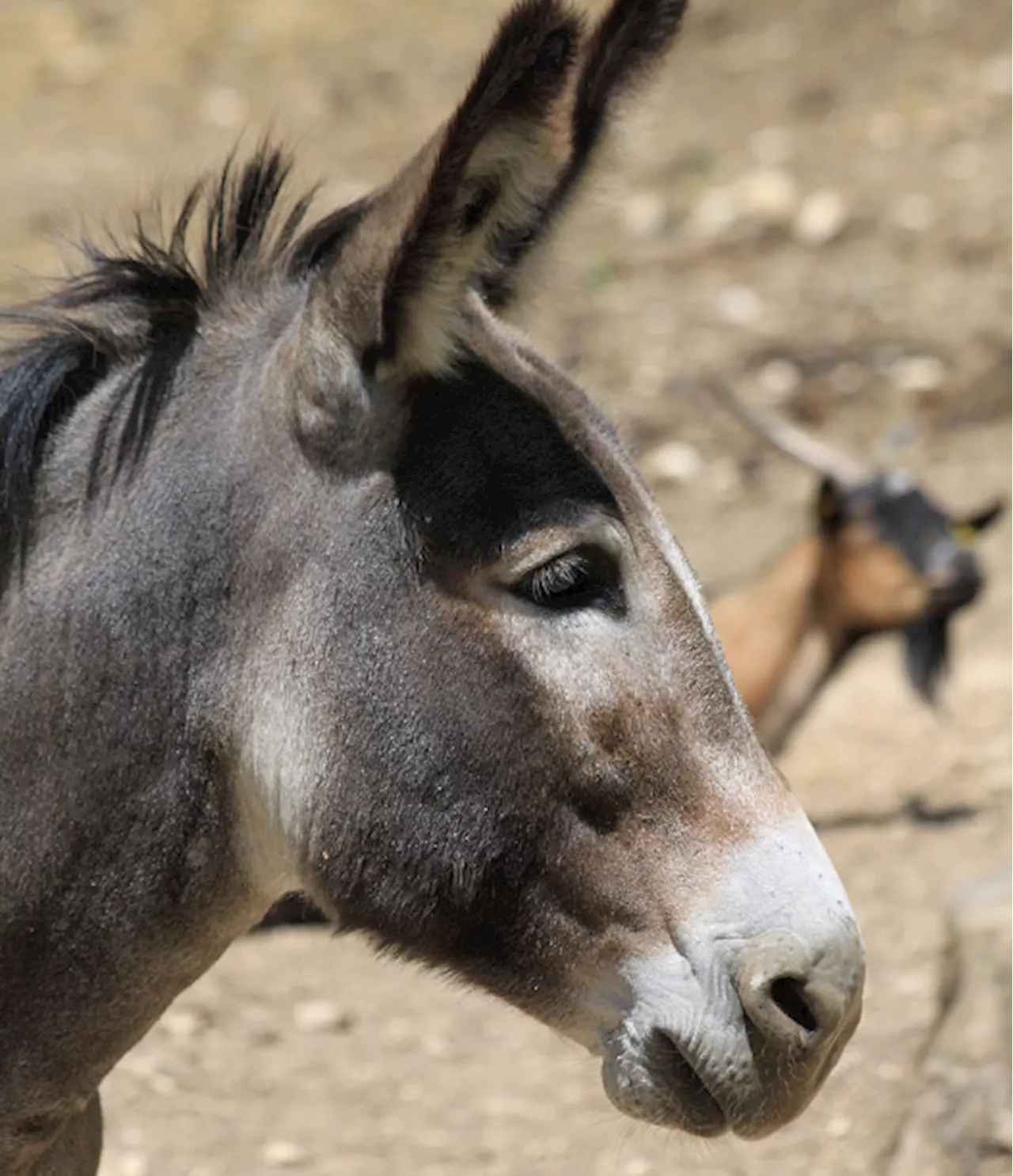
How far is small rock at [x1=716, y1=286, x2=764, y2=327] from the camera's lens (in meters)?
9.80

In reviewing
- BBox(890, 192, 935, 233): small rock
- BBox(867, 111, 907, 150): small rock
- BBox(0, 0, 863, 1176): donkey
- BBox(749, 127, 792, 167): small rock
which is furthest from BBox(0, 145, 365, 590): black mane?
BBox(867, 111, 907, 150): small rock

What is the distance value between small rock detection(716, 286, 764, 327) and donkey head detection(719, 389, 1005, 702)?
1.71 meters

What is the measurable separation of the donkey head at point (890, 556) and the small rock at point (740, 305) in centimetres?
171

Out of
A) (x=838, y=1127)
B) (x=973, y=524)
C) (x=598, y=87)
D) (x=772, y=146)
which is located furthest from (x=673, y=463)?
(x=598, y=87)

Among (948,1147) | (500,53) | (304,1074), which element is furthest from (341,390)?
(304,1074)

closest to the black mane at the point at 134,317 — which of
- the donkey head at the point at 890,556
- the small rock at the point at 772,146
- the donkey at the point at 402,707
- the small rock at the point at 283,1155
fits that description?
the donkey at the point at 402,707

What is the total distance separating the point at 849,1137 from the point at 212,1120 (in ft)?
4.72

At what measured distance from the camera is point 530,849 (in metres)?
2.39

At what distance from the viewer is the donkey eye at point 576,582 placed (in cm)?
238

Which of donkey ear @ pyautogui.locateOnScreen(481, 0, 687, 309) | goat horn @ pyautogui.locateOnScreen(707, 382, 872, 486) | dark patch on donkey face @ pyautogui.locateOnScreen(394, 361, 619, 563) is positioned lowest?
goat horn @ pyautogui.locateOnScreen(707, 382, 872, 486)

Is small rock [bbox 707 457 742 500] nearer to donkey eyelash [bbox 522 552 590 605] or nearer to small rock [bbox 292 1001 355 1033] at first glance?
small rock [bbox 292 1001 355 1033]

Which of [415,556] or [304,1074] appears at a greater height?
[415,556]

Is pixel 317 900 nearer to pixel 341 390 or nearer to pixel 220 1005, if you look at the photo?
pixel 341 390

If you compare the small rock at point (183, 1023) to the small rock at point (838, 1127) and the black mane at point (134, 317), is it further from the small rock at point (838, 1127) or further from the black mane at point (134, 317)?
the black mane at point (134, 317)
